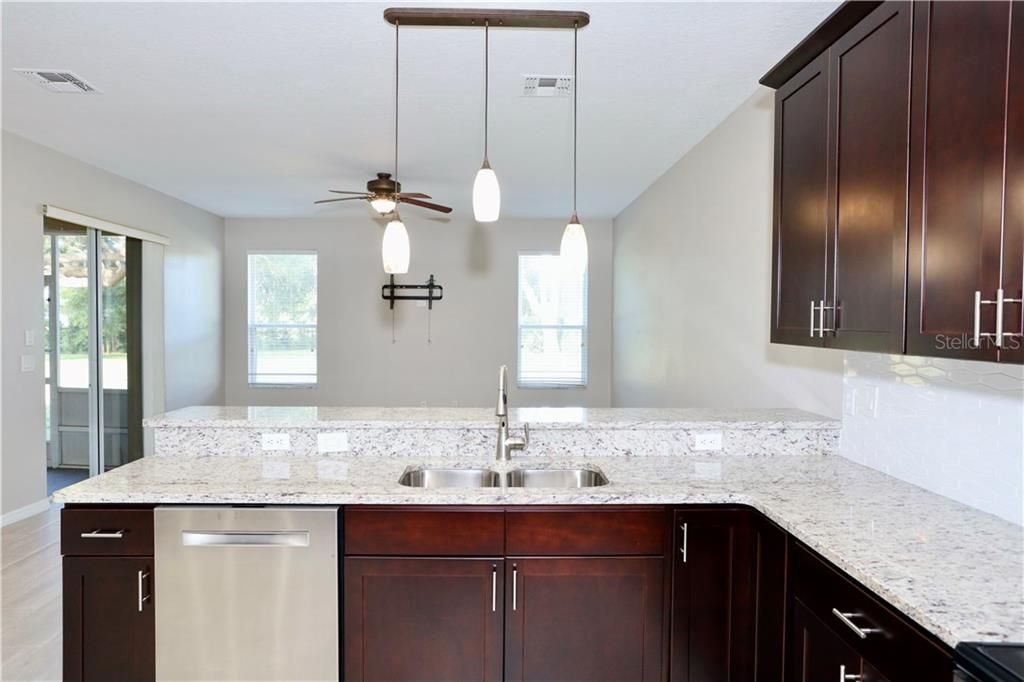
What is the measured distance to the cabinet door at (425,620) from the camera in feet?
5.96

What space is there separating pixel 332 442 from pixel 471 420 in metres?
0.60

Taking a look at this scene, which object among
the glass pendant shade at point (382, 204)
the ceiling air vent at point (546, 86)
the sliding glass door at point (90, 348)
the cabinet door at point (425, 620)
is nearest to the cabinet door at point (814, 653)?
the cabinet door at point (425, 620)

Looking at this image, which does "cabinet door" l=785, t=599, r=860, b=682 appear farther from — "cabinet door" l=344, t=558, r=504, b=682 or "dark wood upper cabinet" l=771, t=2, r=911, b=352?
"cabinet door" l=344, t=558, r=504, b=682

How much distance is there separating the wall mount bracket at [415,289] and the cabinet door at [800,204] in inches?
198

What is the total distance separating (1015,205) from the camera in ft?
3.77

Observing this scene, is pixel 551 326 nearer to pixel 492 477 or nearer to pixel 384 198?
pixel 384 198

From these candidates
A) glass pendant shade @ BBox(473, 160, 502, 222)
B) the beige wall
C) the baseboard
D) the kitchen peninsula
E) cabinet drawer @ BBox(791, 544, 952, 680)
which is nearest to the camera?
cabinet drawer @ BBox(791, 544, 952, 680)

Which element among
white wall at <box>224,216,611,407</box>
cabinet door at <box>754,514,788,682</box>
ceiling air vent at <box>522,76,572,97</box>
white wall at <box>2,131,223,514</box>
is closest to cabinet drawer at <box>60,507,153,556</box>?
cabinet door at <box>754,514,788,682</box>

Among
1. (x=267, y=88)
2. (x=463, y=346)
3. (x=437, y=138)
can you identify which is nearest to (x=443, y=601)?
(x=267, y=88)

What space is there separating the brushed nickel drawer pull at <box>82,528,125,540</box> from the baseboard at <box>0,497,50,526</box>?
115 inches

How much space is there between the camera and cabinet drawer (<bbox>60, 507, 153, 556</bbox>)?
181 cm

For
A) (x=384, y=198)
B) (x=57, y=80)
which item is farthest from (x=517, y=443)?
(x=57, y=80)

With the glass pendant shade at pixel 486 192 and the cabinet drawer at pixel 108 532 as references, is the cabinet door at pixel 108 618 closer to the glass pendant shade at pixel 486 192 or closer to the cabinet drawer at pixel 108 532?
the cabinet drawer at pixel 108 532

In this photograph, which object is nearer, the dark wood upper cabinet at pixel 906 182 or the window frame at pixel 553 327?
the dark wood upper cabinet at pixel 906 182
